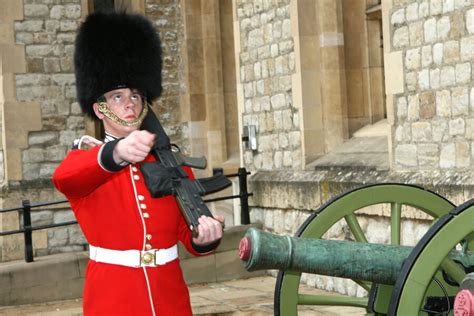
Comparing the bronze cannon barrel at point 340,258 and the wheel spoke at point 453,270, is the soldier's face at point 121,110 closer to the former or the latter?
the bronze cannon barrel at point 340,258

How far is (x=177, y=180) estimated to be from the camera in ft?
12.8

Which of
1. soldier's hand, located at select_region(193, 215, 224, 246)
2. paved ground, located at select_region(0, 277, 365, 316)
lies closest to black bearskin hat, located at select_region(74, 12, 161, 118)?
soldier's hand, located at select_region(193, 215, 224, 246)

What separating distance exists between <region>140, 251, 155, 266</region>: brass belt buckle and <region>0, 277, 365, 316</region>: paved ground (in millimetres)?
3499

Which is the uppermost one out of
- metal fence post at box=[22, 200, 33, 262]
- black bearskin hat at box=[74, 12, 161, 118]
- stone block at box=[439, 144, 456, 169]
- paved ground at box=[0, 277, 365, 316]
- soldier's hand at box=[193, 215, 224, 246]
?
black bearskin hat at box=[74, 12, 161, 118]

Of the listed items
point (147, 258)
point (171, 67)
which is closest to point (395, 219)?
point (147, 258)

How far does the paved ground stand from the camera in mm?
7820

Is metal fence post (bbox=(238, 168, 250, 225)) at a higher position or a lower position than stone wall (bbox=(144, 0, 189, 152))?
lower

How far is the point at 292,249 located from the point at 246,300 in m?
4.62

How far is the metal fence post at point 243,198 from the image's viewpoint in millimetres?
9891

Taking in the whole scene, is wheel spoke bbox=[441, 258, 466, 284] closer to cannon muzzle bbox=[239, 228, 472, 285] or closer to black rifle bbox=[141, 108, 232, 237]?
cannon muzzle bbox=[239, 228, 472, 285]

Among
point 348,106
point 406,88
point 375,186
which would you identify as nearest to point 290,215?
point 348,106

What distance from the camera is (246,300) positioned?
8484mm

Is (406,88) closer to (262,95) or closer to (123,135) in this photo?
(262,95)

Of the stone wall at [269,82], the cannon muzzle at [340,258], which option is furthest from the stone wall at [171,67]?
the cannon muzzle at [340,258]
